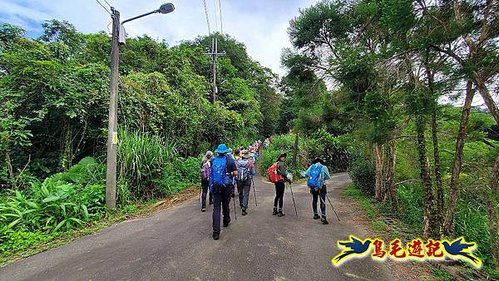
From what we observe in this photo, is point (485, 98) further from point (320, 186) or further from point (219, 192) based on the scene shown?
point (219, 192)

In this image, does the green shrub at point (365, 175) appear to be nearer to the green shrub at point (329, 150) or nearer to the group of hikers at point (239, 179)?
the group of hikers at point (239, 179)

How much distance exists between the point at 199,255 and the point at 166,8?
5496mm

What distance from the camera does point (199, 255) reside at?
4219mm

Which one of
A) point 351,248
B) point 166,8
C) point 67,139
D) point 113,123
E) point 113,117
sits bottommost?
point 351,248

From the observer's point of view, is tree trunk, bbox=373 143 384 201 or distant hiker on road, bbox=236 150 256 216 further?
tree trunk, bbox=373 143 384 201

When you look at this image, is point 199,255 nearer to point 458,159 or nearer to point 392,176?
point 458,159

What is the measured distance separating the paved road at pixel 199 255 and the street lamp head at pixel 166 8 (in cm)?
494

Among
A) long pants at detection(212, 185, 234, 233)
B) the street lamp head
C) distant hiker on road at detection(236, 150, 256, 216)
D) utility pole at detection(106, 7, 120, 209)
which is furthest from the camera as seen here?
distant hiker on road at detection(236, 150, 256, 216)

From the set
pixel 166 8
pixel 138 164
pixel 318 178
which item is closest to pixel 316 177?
pixel 318 178

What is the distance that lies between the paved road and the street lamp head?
4936mm

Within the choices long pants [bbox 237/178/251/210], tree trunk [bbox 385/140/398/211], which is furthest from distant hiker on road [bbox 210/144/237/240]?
tree trunk [bbox 385/140/398/211]

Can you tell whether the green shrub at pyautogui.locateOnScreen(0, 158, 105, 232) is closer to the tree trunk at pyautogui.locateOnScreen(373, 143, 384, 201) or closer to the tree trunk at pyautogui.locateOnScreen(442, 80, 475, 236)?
the tree trunk at pyautogui.locateOnScreen(442, 80, 475, 236)

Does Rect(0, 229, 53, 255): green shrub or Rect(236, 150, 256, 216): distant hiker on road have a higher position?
Rect(236, 150, 256, 216): distant hiker on road

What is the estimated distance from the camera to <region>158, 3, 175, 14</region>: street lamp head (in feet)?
20.7
